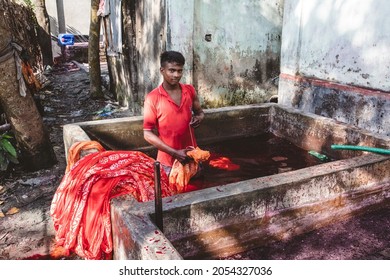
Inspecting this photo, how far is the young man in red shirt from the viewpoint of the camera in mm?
3432

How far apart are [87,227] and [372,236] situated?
277 cm

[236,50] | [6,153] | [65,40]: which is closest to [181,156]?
[6,153]

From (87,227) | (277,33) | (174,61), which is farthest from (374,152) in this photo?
(277,33)

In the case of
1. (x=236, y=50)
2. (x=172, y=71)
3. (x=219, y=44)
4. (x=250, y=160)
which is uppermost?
(x=219, y=44)

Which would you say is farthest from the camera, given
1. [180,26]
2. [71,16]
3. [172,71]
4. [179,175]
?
[71,16]

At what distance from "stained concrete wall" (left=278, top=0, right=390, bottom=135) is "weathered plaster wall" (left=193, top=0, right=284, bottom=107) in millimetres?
535

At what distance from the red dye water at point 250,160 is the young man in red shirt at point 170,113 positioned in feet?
1.99

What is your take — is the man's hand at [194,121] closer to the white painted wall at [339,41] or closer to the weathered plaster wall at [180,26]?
the weathered plaster wall at [180,26]

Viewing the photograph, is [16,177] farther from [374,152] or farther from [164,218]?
[374,152]

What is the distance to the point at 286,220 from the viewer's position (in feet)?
10.2

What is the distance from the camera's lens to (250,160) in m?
5.04

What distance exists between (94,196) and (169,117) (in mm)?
1334

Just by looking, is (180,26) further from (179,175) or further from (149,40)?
(179,175)

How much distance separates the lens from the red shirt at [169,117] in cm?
360
